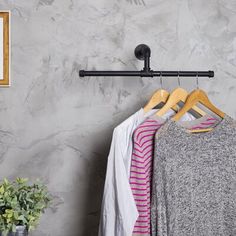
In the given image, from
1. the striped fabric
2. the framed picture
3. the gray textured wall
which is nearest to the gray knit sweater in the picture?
the striped fabric

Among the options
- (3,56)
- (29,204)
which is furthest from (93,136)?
(29,204)

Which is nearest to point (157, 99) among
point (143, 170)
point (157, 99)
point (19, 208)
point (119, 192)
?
point (157, 99)

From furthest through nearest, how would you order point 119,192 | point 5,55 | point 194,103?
point 5,55
point 194,103
point 119,192

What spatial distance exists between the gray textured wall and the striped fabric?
37 cm

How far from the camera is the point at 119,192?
1794mm

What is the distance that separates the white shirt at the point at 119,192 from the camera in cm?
178

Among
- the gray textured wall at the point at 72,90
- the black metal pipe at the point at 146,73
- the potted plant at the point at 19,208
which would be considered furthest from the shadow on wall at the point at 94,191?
the potted plant at the point at 19,208

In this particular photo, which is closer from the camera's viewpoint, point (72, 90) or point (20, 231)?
point (20, 231)

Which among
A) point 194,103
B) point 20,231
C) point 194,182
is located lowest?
point 20,231

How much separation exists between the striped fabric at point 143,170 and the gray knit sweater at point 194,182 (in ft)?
0.10

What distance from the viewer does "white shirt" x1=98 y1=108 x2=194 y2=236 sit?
1783 mm

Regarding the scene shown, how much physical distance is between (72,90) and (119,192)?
→ 0.61 meters

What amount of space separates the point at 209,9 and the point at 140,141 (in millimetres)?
774

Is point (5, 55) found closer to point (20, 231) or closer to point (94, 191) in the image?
point (94, 191)
